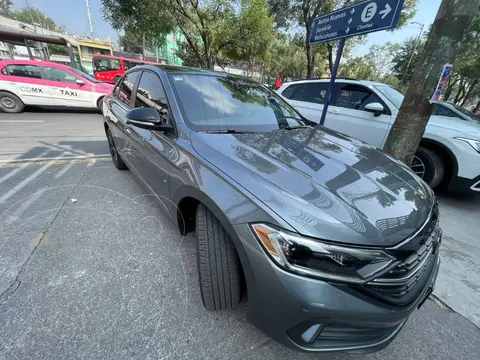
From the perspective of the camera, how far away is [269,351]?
1.39 m

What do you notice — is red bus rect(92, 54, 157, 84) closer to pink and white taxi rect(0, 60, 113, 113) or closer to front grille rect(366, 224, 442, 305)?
pink and white taxi rect(0, 60, 113, 113)

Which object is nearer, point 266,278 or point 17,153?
point 266,278

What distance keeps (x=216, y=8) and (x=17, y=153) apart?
10.2 m

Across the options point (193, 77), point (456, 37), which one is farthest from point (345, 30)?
point (193, 77)

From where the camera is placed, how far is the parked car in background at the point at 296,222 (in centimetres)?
102

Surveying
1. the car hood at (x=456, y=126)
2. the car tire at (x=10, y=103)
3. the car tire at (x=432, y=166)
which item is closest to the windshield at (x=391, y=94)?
the car hood at (x=456, y=126)

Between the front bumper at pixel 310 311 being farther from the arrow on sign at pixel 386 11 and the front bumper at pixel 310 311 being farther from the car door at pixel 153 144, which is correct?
the arrow on sign at pixel 386 11

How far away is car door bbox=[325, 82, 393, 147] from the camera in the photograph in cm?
395

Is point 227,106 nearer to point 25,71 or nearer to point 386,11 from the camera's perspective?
point 386,11

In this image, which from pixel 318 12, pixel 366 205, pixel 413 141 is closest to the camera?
pixel 366 205

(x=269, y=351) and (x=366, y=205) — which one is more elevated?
(x=366, y=205)

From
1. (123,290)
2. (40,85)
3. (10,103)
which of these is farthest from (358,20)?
(10,103)

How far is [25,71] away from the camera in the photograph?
720cm

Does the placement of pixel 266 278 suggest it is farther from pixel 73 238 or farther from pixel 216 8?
pixel 216 8
